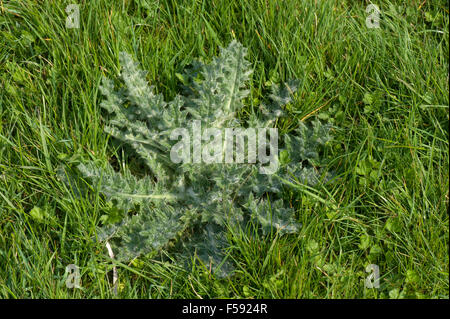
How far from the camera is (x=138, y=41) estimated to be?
2744mm

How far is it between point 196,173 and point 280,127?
1.90 ft

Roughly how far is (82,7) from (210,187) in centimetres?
136

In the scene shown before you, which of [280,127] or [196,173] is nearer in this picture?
[196,173]

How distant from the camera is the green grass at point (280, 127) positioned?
7.41 ft

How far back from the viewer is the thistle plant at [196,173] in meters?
2.37

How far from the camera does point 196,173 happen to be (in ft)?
8.23

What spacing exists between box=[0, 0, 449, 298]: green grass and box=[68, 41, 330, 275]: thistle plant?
0.09 m

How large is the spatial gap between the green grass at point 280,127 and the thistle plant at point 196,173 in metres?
0.09

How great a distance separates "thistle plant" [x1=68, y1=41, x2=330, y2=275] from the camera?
2.37 meters

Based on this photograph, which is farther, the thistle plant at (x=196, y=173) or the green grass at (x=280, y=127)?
the thistle plant at (x=196, y=173)

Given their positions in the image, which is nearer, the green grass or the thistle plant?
the green grass

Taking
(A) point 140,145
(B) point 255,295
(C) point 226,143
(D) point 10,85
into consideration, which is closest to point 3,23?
(D) point 10,85
